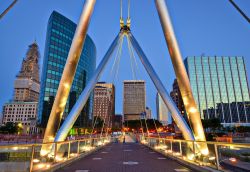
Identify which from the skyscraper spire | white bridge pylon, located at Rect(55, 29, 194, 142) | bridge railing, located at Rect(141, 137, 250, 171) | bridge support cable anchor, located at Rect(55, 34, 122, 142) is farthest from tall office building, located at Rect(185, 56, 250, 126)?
the skyscraper spire

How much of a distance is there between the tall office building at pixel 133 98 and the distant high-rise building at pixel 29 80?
8219cm

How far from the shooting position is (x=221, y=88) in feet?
396

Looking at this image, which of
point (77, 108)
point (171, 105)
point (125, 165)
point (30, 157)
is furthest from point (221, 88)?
point (30, 157)

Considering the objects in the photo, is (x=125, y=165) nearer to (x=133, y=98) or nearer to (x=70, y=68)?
(x=70, y=68)

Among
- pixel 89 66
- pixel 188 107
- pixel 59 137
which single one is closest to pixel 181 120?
pixel 188 107

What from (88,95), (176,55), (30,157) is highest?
(176,55)

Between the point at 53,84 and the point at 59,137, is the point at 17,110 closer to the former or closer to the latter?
the point at 53,84

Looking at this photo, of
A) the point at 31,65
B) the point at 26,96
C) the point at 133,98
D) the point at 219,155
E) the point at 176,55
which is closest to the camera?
the point at 219,155

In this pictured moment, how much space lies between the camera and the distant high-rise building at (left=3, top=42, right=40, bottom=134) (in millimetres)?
139875

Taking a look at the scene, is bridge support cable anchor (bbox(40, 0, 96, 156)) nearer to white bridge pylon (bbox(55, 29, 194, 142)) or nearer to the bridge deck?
white bridge pylon (bbox(55, 29, 194, 142))

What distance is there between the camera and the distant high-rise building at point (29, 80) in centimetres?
16850

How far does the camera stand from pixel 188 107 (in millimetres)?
12391

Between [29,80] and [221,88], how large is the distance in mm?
151132

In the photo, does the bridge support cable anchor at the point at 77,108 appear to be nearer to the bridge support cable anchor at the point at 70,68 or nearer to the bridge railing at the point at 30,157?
the bridge support cable anchor at the point at 70,68
